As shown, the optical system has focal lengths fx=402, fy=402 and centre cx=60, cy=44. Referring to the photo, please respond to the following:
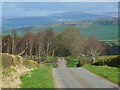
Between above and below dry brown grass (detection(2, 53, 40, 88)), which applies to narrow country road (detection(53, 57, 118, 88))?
below

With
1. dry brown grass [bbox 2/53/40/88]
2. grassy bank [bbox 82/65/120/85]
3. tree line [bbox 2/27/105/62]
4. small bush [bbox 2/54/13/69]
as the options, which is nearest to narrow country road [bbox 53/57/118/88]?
grassy bank [bbox 82/65/120/85]

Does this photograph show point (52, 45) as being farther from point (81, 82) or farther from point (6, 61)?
point (81, 82)

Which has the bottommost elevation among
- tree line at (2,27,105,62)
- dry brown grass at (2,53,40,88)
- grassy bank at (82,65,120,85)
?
tree line at (2,27,105,62)

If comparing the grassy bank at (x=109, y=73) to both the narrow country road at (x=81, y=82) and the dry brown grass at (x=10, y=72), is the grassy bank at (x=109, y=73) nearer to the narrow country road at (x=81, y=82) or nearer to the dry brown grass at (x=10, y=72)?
the narrow country road at (x=81, y=82)

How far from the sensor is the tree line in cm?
9211

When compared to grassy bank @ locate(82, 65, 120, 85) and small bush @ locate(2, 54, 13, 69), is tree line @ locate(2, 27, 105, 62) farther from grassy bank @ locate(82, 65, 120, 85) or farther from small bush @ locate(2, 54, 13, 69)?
small bush @ locate(2, 54, 13, 69)

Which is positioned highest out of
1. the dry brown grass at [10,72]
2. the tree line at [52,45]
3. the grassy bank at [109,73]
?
the dry brown grass at [10,72]

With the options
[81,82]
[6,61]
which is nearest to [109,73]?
[81,82]

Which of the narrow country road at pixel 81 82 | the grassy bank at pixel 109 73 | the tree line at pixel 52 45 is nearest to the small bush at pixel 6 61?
the narrow country road at pixel 81 82

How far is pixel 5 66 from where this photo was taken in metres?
28.4

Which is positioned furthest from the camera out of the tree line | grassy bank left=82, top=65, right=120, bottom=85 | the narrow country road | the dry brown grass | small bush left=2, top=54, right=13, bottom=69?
the tree line

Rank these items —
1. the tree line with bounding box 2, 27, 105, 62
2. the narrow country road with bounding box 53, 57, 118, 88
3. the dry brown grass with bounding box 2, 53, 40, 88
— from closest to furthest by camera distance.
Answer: the dry brown grass with bounding box 2, 53, 40, 88 < the narrow country road with bounding box 53, 57, 118, 88 < the tree line with bounding box 2, 27, 105, 62

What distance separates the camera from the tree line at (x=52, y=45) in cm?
9211

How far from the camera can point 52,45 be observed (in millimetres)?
104812
